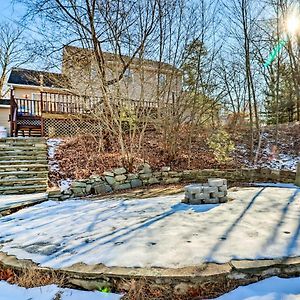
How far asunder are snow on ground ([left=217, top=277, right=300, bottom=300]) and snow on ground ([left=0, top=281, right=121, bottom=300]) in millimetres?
867

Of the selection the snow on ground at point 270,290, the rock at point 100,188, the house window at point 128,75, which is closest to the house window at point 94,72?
the house window at point 128,75

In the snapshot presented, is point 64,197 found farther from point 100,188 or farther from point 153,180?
point 153,180

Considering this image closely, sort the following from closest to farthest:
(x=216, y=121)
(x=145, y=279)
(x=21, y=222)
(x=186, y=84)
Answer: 1. (x=145, y=279)
2. (x=21, y=222)
3. (x=186, y=84)
4. (x=216, y=121)

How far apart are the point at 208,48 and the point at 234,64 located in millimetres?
3455

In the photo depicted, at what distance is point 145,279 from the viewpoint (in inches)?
84.8

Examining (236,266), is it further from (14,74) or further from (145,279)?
(14,74)

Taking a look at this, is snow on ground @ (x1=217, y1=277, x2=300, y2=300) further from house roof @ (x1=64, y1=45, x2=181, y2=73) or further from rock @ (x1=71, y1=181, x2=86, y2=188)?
house roof @ (x1=64, y1=45, x2=181, y2=73)

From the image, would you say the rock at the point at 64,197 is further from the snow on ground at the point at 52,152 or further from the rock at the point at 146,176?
the rock at the point at 146,176

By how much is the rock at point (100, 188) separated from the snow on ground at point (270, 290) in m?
4.27

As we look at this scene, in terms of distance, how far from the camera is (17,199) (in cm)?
531

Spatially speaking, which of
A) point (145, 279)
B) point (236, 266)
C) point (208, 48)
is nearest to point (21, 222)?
point (145, 279)

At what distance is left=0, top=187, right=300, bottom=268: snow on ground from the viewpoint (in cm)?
248

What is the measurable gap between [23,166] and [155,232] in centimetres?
494

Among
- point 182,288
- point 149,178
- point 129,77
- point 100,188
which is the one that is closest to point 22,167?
point 100,188
